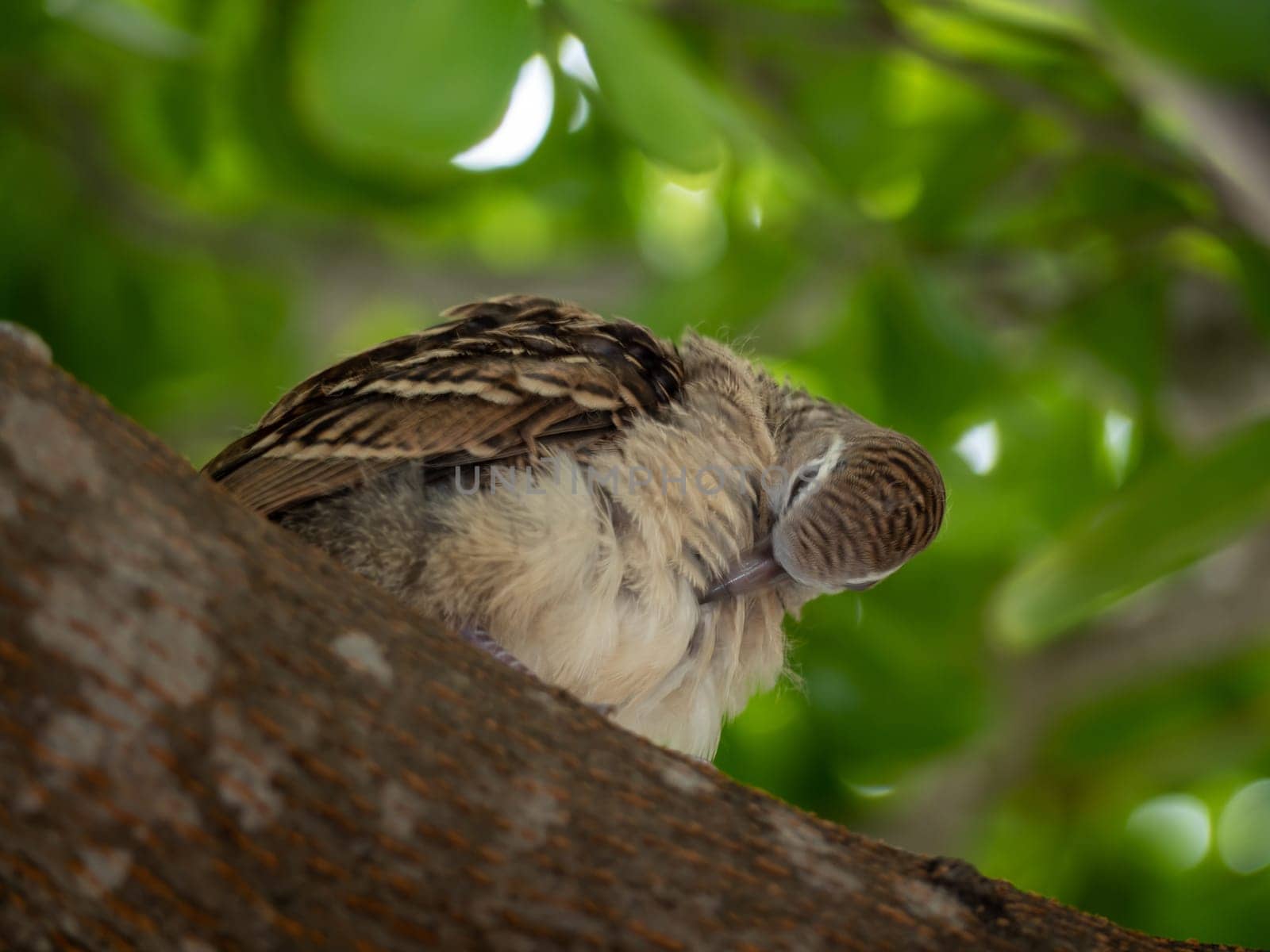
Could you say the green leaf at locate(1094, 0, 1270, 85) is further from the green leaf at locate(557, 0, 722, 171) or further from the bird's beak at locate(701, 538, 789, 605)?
the bird's beak at locate(701, 538, 789, 605)

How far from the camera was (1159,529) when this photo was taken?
2.35 metres

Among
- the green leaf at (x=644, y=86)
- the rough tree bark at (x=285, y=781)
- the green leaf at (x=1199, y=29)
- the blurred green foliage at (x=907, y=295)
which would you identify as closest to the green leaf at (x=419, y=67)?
the green leaf at (x=644, y=86)

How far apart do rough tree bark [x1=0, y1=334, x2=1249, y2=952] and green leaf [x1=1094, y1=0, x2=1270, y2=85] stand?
4.88 ft

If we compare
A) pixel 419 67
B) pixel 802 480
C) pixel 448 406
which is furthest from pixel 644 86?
pixel 802 480

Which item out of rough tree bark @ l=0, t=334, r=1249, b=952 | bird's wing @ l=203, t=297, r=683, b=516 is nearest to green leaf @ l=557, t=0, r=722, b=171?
bird's wing @ l=203, t=297, r=683, b=516

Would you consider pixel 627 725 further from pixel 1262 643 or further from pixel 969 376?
pixel 1262 643

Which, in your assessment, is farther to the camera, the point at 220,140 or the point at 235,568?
the point at 220,140

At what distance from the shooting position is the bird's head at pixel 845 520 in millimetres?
2123

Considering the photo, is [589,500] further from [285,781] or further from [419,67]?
[285,781]

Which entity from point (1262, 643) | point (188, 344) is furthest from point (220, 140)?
point (1262, 643)

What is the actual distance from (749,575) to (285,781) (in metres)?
1.09

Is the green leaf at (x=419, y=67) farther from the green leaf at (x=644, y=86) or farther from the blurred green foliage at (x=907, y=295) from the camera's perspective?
the blurred green foliage at (x=907, y=295)

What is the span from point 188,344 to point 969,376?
2.21m

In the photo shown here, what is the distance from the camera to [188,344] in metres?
3.53
